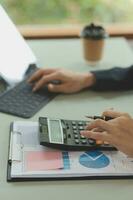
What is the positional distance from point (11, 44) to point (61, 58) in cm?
23

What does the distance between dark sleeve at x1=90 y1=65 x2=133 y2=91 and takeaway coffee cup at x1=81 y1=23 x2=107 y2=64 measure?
0.56 feet

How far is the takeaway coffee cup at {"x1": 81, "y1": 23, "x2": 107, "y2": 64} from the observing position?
4.63 feet

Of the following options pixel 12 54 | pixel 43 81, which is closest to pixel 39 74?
pixel 43 81

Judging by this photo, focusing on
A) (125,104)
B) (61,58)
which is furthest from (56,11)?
(125,104)

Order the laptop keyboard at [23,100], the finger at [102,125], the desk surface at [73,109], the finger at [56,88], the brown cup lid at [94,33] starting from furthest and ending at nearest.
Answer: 1. the brown cup lid at [94,33]
2. the finger at [56,88]
3. the laptop keyboard at [23,100]
4. the finger at [102,125]
5. the desk surface at [73,109]

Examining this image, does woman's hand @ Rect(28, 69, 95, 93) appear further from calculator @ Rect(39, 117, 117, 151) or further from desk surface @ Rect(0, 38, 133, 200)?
calculator @ Rect(39, 117, 117, 151)

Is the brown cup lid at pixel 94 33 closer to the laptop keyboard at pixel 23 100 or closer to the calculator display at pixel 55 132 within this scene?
the laptop keyboard at pixel 23 100

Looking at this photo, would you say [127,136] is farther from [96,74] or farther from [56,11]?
[56,11]

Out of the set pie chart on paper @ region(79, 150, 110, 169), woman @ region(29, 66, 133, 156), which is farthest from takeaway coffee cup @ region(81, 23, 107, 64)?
pie chart on paper @ region(79, 150, 110, 169)

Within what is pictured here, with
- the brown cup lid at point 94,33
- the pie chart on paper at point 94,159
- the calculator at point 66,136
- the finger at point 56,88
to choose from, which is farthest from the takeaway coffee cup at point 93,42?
the pie chart on paper at point 94,159

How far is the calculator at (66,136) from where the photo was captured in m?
0.90

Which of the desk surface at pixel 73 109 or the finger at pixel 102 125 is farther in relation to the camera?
the finger at pixel 102 125

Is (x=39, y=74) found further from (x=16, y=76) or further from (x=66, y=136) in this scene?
(x=66, y=136)

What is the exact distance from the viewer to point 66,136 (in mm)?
932
